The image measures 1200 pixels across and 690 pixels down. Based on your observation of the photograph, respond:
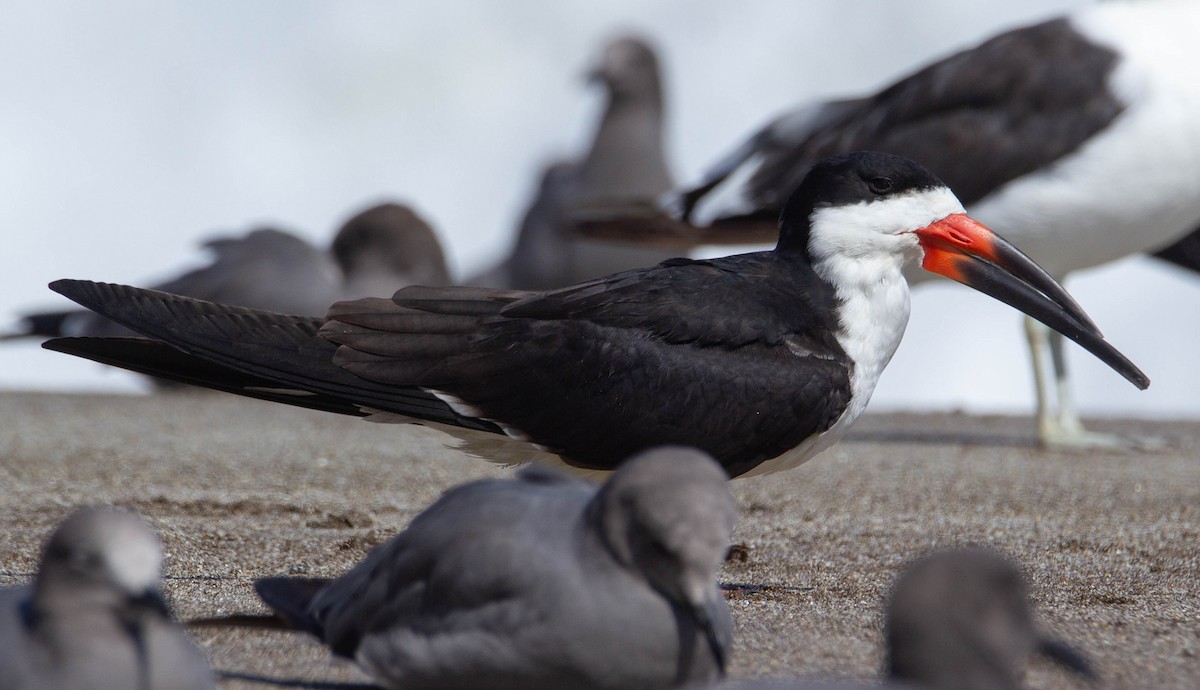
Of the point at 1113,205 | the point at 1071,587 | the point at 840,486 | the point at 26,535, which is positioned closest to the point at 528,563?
the point at 1071,587

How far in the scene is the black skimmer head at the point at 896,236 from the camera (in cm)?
410

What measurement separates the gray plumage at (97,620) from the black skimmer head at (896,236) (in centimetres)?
221

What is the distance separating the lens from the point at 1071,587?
151 inches

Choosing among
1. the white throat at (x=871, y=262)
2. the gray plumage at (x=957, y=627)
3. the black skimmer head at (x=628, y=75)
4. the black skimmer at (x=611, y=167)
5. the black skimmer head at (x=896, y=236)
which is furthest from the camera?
the black skimmer head at (x=628, y=75)

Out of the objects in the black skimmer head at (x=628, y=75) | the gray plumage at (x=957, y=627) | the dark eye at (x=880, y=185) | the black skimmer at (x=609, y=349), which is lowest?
the gray plumage at (x=957, y=627)

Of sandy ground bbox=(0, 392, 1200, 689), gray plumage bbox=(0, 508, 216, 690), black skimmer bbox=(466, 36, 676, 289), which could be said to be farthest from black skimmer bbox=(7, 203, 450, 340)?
gray plumage bbox=(0, 508, 216, 690)

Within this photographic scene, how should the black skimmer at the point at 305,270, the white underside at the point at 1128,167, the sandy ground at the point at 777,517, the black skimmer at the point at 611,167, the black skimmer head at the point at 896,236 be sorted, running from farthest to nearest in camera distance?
1. the black skimmer at the point at 611,167
2. the black skimmer at the point at 305,270
3. the white underside at the point at 1128,167
4. the black skimmer head at the point at 896,236
5. the sandy ground at the point at 777,517

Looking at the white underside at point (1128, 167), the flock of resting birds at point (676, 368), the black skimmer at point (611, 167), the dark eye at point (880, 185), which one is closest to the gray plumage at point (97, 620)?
the flock of resting birds at point (676, 368)

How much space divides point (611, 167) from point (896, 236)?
7933 mm

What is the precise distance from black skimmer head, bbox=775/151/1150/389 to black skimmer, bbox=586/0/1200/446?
268cm

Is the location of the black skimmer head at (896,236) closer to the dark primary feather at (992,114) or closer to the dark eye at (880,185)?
the dark eye at (880,185)

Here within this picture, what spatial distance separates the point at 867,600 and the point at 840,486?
2.04 meters

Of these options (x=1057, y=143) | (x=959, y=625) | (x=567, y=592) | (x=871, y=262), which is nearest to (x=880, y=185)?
(x=871, y=262)

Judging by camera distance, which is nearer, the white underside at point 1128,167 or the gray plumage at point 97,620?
the gray plumage at point 97,620
